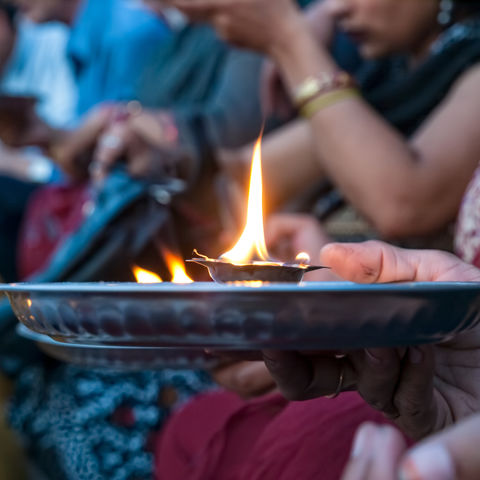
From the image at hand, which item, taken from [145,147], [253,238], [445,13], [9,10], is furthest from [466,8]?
[9,10]

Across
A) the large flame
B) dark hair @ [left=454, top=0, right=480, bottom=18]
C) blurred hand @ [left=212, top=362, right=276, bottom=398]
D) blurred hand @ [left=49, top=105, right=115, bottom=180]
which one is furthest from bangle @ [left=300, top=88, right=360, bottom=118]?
blurred hand @ [left=49, top=105, right=115, bottom=180]

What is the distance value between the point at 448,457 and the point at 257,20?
0.98 metres

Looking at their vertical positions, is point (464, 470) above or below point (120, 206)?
above

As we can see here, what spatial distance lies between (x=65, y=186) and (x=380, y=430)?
4.98ft

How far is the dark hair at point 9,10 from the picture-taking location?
230 centimetres

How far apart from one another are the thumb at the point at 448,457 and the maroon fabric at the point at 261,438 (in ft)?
0.91

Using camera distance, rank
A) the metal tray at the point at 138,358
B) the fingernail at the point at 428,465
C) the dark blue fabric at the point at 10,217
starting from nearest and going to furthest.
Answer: the fingernail at the point at 428,465 < the metal tray at the point at 138,358 < the dark blue fabric at the point at 10,217

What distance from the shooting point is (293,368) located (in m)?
0.45

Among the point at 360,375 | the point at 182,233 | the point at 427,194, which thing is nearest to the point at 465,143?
the point at 427,194

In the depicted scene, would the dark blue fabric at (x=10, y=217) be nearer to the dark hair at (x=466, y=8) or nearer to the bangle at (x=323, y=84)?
the bangle at (x=323, y=84)

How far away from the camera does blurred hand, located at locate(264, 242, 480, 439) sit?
426 millimetres

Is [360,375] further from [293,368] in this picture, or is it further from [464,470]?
[464,470]

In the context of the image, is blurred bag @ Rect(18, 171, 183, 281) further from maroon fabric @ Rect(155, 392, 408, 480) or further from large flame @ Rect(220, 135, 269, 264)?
large flame @ Rect(220, 135, 269, 264)

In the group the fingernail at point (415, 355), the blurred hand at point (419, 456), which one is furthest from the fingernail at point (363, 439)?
the fingernail at point (415, 355)
